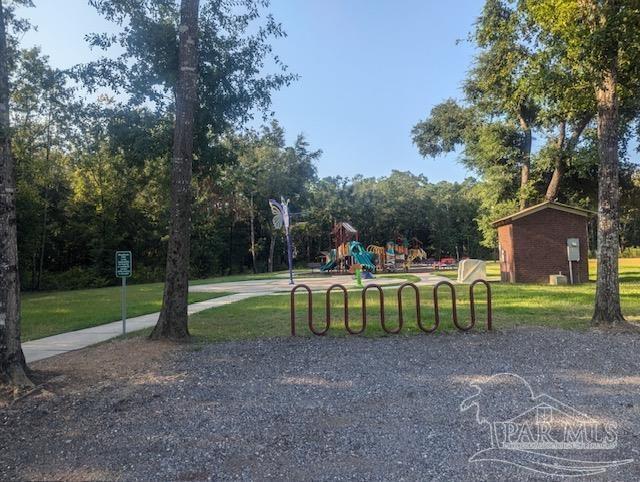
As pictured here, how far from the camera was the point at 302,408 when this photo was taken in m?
4.34

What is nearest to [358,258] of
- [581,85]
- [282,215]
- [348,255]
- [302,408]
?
[348,255]

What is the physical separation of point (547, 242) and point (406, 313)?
10815 mm

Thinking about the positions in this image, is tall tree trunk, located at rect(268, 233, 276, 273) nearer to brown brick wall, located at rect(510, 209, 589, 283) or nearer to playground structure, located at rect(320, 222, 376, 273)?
playground structure, located at rect(320, 222, 376, 273)

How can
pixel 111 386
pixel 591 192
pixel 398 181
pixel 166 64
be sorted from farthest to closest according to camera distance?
pixel 398 181 → pixel 591 192 → pixel 166 64 → pixel 111 386

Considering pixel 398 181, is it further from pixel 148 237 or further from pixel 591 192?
pixel 591 192

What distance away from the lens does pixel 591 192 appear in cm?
2300

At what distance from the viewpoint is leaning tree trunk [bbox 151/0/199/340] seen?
770 centimetres

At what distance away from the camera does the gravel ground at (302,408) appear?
3.22 meters

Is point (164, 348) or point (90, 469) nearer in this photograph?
point (90, 469)

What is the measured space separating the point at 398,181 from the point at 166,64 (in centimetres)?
5321

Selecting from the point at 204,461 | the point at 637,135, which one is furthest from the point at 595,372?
the point at 637,135

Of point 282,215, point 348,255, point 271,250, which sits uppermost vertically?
point 282,215

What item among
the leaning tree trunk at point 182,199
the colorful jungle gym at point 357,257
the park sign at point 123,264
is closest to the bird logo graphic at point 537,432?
the leaning tree trunk at point 182,199

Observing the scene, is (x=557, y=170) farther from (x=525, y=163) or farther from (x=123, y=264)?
(x=123, y=264)
